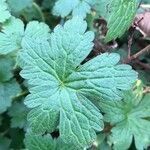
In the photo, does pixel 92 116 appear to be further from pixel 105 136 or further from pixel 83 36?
pixel 105 136

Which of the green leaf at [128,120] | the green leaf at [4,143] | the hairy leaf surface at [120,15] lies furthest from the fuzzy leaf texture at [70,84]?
the green leaf at [4,143]

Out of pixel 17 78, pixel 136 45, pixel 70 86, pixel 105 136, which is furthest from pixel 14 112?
pixel 136 45

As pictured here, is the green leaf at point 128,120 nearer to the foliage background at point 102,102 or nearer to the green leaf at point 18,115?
the foliage background at point 102,102

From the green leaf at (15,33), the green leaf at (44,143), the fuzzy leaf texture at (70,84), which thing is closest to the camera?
the fuzzy leaf texture at (70,84)

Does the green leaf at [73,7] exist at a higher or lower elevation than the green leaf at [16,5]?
higher

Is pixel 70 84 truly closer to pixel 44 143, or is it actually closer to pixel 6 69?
pixel 44 143

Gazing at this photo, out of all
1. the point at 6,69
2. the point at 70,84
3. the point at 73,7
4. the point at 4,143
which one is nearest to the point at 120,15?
the point at 70,84

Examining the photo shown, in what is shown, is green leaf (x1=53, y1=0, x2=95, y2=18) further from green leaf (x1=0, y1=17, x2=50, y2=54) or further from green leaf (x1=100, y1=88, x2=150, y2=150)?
green leaf (x1=100, y1=88, x2=150, y2=150)
